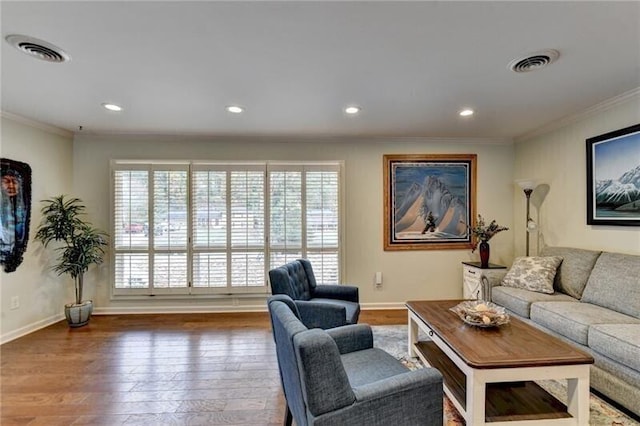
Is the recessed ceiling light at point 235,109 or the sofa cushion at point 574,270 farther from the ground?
the recessed ceiling light at point 235,109

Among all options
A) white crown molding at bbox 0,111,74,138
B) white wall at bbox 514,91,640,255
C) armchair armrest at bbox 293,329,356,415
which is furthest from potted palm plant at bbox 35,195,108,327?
white wall at bbox 514,91,640,255

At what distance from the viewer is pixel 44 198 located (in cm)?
396

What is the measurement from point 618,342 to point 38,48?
14.2 feet

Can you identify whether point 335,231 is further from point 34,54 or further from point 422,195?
point 34,54

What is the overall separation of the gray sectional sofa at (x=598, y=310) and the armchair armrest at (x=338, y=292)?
1.58 meters

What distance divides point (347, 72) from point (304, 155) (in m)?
2.19

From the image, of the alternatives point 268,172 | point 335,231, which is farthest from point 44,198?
point 335,231

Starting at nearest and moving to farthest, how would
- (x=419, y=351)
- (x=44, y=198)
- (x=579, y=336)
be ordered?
1. (x=579, y=336)
2. (x=419, y=351)
3. (x=44, y=198)

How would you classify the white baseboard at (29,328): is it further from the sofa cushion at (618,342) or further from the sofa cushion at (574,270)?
the sofa cushion at (574,270)

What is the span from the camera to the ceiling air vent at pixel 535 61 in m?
2.16

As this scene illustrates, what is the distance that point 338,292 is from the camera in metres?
3.48

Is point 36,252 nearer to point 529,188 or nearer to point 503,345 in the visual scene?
point 503,345

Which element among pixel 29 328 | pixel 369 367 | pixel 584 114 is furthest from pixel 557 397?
pixel 29 328

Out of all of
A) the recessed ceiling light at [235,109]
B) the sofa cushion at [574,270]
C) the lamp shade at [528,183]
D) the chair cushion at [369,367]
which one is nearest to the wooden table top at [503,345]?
the chair cushion at [369,367]
